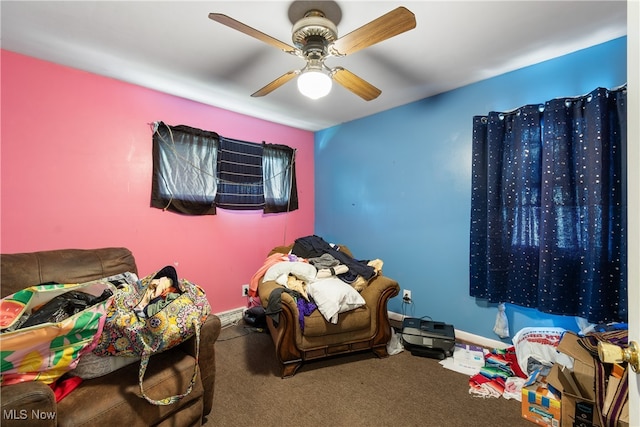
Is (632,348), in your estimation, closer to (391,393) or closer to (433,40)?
(391,393)

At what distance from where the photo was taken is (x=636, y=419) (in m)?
0.68

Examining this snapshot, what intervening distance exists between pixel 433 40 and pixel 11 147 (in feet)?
9.68

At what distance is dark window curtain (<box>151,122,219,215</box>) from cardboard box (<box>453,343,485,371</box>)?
8.48 feet

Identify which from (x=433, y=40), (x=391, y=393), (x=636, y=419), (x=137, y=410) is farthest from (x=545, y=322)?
(x=137, y=410)

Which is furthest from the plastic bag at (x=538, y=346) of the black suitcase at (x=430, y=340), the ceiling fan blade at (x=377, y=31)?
the ceiling fan blade at (x=377, y=31)

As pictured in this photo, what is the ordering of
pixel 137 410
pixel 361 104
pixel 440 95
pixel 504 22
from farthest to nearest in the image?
pixel 361 104
pixel 440 95
pixel 504 22
pixel 137 410

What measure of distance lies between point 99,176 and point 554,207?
3473mm

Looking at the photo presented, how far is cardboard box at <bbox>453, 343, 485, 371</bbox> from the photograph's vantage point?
7.17 ft

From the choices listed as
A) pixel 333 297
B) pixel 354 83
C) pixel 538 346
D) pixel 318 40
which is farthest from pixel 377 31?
pixel 538 346

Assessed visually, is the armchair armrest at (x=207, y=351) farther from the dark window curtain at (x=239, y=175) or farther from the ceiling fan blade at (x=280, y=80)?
the dark window curtain at (x=239, y=175)

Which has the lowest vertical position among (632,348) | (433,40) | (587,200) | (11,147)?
(632,348)

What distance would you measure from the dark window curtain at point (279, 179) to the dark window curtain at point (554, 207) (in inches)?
80.5

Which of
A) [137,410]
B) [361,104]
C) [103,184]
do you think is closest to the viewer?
[137,410]

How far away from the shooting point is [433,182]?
2.79 metres
